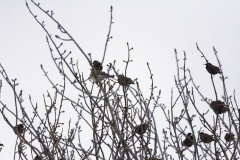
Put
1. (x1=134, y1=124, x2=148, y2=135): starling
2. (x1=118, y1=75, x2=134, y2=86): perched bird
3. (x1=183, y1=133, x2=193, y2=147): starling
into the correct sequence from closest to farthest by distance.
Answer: (x1=118, y1=75, x2=134, y2=86): perched bird → (x1=134, y1=124, x2=148, y2=135): starling → (x1=183, y1=133, x2=193, y2=147): starling

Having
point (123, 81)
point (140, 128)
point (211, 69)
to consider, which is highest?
point (211, 69)

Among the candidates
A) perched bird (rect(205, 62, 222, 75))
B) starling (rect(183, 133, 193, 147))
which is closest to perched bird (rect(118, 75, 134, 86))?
perched bird (rect(205, 62, 222, 75))

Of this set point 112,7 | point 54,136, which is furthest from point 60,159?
point 112,7

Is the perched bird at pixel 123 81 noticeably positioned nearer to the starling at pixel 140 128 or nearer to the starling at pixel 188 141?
the starling at pixel 140 128

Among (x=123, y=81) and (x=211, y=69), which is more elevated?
(x=211, y=69)

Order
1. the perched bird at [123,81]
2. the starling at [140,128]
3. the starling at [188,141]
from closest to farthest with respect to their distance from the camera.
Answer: the perched bird at [123,81] → the starling at [140,128] → the starling at [188,141]

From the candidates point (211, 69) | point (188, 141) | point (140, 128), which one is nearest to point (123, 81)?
point (140, 128)

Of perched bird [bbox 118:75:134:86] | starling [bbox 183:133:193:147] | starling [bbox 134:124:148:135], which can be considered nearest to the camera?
perched bird [bbox 118:75:134:86]

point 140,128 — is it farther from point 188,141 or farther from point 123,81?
point 188,141

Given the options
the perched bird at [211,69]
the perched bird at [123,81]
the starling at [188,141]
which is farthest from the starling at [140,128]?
the perched bird at [211,69]

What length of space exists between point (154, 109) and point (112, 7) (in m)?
1.53

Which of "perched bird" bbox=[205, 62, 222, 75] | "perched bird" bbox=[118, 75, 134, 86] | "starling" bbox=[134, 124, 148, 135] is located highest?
"perched bird" bbox=[205, 62, 222, 75]

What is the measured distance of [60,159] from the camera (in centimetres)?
313

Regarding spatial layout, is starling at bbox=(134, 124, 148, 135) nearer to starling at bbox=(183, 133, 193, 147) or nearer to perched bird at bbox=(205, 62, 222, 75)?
starling at bbox=(183, 133, 193, 147)
